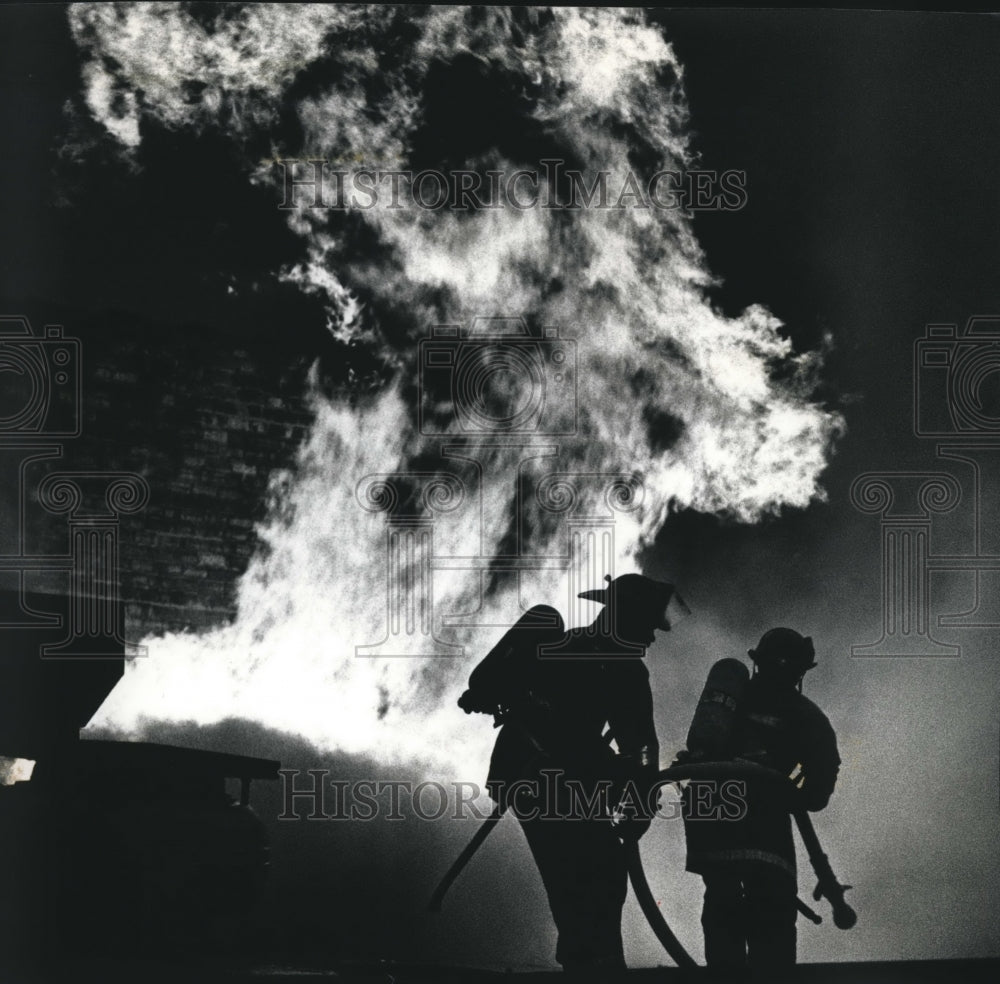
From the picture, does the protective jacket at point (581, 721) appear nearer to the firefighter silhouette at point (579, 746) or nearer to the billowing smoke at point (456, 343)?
the firefighter silhouette at point (579, 746)

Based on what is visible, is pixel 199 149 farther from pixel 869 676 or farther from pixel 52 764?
pixel 869 676

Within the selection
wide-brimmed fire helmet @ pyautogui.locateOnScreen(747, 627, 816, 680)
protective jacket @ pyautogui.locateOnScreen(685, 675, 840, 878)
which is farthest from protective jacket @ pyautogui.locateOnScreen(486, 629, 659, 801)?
wide-brimmed fire helmet @ pyautogui.locateOnScreen(747, 627, 816, 680)

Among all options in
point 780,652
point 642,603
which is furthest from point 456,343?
point 780,652

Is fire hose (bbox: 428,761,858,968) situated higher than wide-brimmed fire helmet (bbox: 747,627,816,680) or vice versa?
wide-brimmed fire helmet (bbox: 747,627,816,680)

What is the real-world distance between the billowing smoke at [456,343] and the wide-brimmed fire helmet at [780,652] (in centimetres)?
42

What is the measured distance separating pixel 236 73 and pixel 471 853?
2.59m

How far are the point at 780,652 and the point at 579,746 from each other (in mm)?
710

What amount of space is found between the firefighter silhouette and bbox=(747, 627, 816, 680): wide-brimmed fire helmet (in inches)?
11.7

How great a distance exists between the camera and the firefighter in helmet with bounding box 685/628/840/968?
11.3 ft

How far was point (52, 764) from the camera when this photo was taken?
339 cm

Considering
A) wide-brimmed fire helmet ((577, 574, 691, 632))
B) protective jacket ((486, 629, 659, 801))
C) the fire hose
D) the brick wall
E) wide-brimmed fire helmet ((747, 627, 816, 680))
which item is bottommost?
the fire hose

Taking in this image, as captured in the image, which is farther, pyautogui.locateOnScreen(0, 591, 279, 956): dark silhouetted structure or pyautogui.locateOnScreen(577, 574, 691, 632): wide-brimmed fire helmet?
pyautogui.locateOnScreen(577, 574, 691, 632): wide-brimmed fire helmet

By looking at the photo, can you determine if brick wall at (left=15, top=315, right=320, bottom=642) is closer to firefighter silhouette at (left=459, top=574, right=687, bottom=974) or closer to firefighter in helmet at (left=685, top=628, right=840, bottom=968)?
firefighter silhouette at (left=459, top=574, right=687, bottom=974)

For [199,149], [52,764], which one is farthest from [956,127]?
[52,764]
